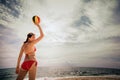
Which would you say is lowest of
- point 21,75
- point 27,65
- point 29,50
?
point 21,75

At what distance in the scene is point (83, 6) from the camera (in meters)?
4.78

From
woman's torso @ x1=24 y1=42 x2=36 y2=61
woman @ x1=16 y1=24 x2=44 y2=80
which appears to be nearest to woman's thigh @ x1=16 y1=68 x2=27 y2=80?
woman @ x1=16 y1=24 x2=44 y2=80

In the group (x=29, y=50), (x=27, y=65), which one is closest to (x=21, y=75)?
(x=27, y=65)

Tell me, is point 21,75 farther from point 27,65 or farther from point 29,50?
point 29,50

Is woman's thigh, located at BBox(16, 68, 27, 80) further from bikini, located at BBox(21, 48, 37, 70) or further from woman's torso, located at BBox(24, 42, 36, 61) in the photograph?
woman's torso, located at BBox(24, 42, 36, 61)

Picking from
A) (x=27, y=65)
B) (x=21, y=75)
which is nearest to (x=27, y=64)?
(x=27, y=65)

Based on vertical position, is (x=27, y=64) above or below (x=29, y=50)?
below

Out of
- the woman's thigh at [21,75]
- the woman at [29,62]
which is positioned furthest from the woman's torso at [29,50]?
the woman's thigh at [21,75]

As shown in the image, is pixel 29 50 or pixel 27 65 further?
pixel 29 50

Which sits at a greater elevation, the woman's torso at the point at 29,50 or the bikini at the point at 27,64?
the woman's torso at the point at 29,50

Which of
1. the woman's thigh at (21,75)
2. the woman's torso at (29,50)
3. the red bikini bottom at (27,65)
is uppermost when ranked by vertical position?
the woman's torso at (29,50)

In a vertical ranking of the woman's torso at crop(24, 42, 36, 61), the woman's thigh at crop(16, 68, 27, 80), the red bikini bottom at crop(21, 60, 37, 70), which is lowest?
the woman's thigh at crop(16, 68, 27, 80)

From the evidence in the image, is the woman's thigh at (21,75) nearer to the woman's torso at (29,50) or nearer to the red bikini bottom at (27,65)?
the red bikini bottom at (27,65)

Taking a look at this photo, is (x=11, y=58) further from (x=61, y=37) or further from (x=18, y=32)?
(x=61, y=37)
